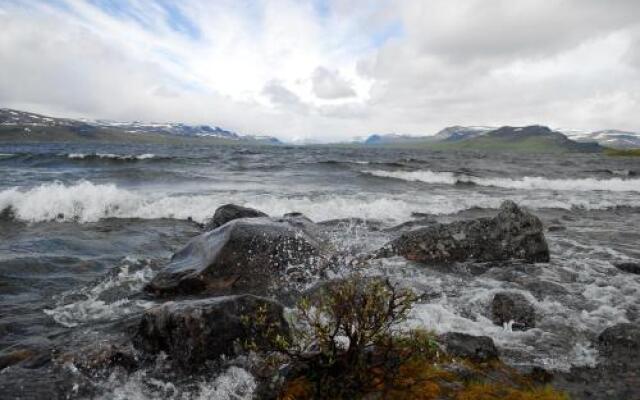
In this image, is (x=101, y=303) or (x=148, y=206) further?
(x=148, y=206)

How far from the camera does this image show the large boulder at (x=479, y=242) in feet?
40.2

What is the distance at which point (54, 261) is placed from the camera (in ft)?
38.4

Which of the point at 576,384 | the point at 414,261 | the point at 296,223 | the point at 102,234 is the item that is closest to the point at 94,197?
the point at 102,234

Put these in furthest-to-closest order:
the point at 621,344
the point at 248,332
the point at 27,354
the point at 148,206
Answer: the point at 148,206, the point at 621,344, the point at 27,354, the point at 248,332

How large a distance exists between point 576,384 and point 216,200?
19245mm

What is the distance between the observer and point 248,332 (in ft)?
21.1

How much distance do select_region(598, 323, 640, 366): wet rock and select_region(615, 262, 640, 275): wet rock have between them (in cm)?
520

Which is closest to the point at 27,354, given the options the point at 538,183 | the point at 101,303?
the point at 101,303

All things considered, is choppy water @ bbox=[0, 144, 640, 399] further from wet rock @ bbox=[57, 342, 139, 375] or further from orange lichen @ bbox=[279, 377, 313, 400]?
orange lichen @ bbox=[279, 377, 313, 400]

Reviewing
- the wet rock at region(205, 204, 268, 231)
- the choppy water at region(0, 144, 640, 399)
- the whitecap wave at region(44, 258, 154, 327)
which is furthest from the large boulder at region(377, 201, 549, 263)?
the whitecap wave at region(44, 258, 154, 327)

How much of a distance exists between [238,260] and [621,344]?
7.23 meters

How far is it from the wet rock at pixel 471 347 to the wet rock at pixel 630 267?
7.41 meters

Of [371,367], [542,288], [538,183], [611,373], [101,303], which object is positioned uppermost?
[371,367]

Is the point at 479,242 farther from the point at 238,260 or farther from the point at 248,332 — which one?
Result: the point at 248,332
